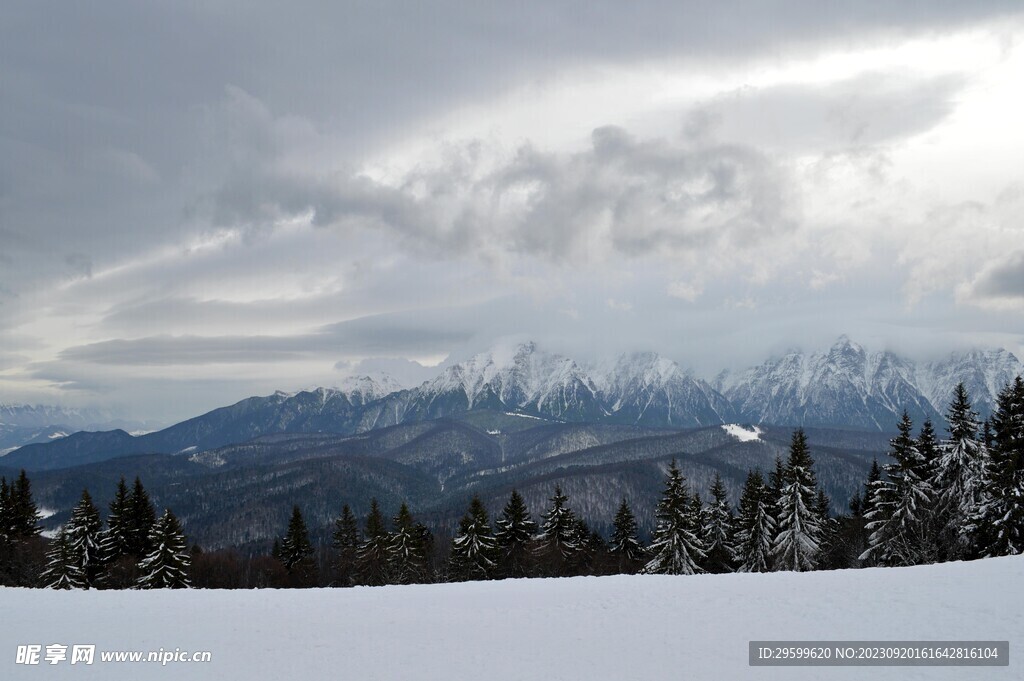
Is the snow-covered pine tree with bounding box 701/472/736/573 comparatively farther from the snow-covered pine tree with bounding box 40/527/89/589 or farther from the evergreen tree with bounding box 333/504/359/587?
the snow-covered pine tree with bounding box 40/527/89/589

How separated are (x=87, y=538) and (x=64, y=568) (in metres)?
2.49

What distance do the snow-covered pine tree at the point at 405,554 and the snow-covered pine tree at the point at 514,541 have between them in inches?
303

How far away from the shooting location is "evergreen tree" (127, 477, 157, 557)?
157 ft

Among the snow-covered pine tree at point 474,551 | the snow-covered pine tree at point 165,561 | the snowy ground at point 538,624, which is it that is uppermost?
the snowy ground at point 538,624

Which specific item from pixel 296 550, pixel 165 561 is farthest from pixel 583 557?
pixel 165 561

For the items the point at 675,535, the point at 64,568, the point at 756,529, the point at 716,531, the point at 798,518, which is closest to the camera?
the point at 798,518

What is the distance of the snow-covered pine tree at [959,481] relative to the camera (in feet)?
125

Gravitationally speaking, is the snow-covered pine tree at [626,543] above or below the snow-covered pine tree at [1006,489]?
below

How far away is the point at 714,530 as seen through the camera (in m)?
54.0

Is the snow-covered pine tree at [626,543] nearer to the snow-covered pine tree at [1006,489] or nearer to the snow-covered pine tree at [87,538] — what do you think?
the snow-covered pine tree at [1006,489]

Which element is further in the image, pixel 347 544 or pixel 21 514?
pixel 347 544

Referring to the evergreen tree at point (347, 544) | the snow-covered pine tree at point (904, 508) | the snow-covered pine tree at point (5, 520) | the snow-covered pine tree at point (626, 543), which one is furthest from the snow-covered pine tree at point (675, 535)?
the snow-covered pine tree at point (5, 520)

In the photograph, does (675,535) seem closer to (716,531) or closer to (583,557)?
(716,531)

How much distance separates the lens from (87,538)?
149 feet
